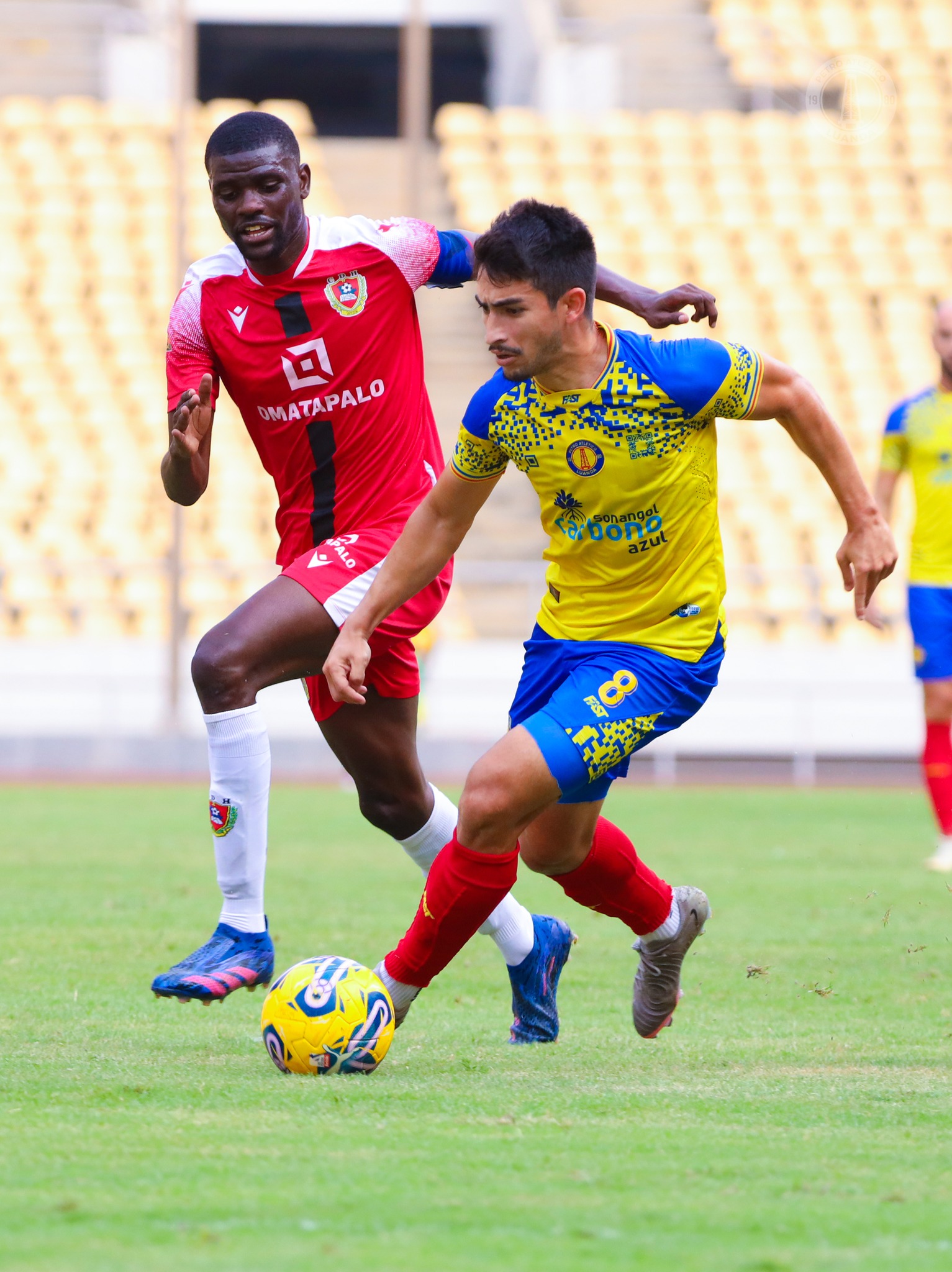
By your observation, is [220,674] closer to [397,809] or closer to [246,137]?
[397,809]

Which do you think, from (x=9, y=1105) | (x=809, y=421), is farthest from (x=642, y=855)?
(x=9, y=1105)

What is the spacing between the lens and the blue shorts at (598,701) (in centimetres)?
438

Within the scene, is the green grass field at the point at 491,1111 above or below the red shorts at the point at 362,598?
below

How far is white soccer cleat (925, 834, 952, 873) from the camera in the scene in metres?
9.30

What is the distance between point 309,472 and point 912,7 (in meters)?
24.0

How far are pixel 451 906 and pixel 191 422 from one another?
1.43m

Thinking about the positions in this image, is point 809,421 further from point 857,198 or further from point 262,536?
point 857,198

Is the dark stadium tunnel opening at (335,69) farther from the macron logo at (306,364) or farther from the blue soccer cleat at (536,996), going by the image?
the blue soccer cleat at (536,996)

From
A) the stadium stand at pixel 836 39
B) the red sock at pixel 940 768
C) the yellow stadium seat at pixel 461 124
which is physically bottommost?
the red sock at pixel 940 768

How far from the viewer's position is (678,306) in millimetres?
4730

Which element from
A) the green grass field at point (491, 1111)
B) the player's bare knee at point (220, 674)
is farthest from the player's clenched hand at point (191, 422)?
the green grass field at point (491, 1111)

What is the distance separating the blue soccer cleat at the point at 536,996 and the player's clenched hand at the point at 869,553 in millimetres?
1317

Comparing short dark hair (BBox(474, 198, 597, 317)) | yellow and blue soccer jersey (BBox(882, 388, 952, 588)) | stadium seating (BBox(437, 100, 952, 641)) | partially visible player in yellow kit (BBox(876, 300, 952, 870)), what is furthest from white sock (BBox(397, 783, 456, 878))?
stadium seating (BBox(437, 100, 952, 641))

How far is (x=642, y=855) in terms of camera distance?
10188mm
